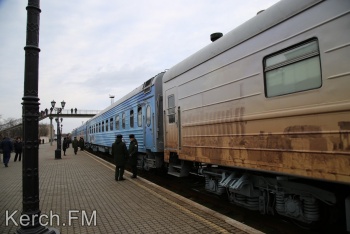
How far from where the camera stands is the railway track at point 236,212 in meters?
5.19

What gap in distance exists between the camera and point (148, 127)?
35.0 feet

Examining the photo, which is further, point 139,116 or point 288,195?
point 139,116

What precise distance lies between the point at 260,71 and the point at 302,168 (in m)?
1.60

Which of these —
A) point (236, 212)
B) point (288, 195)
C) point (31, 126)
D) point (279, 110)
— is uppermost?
point (279, 110)

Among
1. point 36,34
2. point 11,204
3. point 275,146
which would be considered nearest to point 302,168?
point 275,146

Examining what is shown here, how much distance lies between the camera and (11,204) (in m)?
7.18

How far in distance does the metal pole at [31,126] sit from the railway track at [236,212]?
356cm

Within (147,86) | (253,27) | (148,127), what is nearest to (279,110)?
(253,27)

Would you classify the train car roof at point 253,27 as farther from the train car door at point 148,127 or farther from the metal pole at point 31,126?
the train car door at point 148,127

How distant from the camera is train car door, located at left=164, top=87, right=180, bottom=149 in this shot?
8.03m

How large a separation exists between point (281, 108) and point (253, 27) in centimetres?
151

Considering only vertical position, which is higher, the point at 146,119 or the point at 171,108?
the point at 171,108

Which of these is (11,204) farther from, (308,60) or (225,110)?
(308,60)

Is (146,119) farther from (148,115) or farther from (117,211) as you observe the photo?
(117,211)
